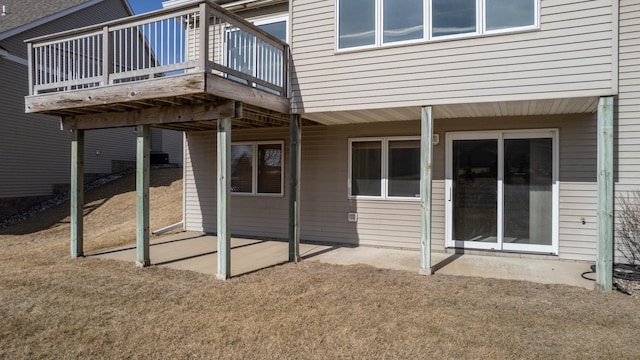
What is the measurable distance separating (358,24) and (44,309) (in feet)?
18.4

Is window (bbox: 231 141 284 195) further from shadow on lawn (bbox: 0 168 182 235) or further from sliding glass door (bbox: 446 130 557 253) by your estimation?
shadow on lawn (bbox: 0 168 182 235)

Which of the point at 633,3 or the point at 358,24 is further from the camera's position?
the point at 358,24

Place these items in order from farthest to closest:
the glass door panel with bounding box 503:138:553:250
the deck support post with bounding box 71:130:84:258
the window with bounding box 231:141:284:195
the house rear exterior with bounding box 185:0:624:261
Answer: the window with bounding box 231:141:284:195 < the deck support post with bounding box 71:130:84:258 < the glass door panel with bounding box 503:138:553:250 < the house rear exterior with bounding box 185:0:624:261

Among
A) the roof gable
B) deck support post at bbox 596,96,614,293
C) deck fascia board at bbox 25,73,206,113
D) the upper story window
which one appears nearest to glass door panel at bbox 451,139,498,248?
deck support post at bbox 596,96,614,293

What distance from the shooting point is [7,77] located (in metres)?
11.3

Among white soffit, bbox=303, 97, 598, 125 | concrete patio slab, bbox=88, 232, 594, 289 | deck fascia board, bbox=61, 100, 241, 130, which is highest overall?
white soffit, bbox=303, 97, 598, 125

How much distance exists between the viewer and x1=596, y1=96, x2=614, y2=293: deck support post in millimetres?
4816

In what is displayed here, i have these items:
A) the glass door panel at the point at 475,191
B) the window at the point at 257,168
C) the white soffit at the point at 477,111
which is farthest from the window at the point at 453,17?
the window at the point at 257,168

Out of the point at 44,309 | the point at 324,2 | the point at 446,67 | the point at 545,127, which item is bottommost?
the point at 44,309

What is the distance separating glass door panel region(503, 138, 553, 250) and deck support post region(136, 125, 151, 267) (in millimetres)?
5879

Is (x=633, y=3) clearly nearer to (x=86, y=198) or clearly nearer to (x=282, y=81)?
(x=282, y=81)

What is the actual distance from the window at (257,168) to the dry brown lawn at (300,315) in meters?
2.93

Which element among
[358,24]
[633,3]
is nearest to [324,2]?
[358,24]

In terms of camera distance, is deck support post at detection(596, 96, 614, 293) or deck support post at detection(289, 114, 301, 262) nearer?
deck support post at detection(596, 96, 614, 293)
